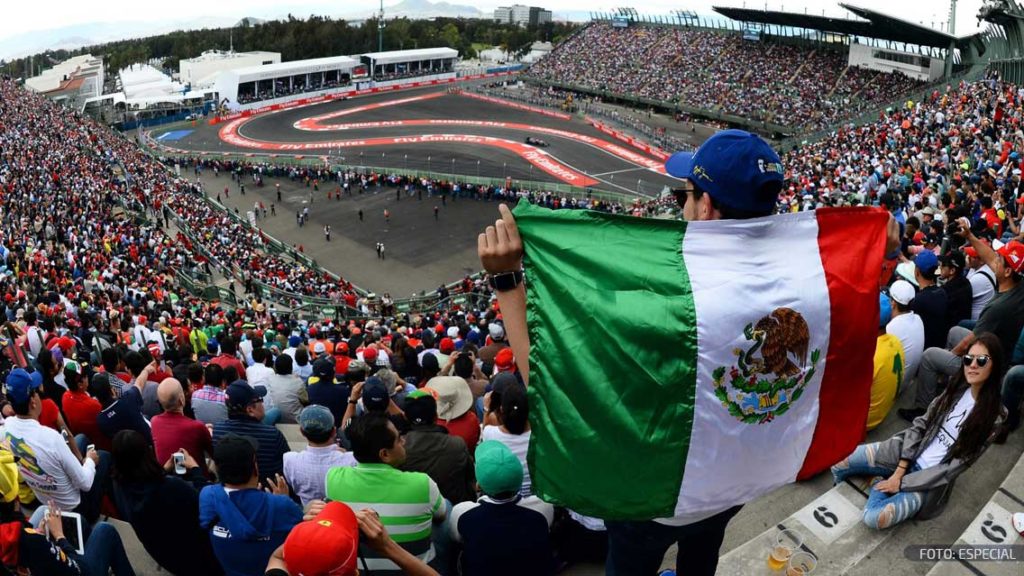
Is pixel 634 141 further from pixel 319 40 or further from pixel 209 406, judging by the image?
pixel 319 40

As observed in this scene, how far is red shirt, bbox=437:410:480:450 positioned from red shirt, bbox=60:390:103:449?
2975 mm

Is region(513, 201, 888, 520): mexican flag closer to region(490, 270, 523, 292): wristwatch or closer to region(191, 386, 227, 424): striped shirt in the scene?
region(490, 270, 523, 292): wristwatch

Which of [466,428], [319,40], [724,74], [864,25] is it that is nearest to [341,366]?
[466,428]

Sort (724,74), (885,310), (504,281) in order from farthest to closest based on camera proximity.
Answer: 1. (724,74)
2. (885,310)
3. (504,281)

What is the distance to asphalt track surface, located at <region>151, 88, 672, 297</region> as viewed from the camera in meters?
29.6

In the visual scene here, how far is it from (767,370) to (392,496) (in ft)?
7.11

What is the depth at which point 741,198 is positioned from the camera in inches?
109

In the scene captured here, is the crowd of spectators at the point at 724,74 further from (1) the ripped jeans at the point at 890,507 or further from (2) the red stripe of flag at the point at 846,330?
(2) the red stripe of flag at the point at 846,330

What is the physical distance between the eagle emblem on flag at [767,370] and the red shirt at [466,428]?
142 inches

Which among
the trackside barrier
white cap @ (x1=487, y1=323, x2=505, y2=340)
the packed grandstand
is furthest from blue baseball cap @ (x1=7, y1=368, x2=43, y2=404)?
the trackside barrier

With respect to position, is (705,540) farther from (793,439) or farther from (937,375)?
(937,375)

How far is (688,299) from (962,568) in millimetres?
2871

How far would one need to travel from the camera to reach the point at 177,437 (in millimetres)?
5516

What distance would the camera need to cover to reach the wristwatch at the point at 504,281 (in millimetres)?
2836
